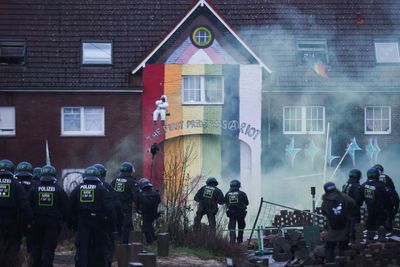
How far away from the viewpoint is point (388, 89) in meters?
35.7

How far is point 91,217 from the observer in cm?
1716

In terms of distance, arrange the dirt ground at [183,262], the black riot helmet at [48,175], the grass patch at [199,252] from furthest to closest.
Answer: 1. the grass patch at [199,252]
2. the dirt ground at [183,262]
3. the black riot helmet at [48,175]

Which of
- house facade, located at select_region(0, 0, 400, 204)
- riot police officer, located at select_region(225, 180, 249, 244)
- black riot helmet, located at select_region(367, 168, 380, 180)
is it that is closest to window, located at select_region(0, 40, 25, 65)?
house facade, located at select_region(0, 0, 400, 204)

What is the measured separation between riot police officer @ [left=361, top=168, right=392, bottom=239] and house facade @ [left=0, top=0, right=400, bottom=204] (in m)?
12.0

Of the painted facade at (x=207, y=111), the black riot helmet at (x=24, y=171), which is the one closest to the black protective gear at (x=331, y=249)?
the black riot helmet at (x=24, y=171)

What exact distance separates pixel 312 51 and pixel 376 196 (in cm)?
1460

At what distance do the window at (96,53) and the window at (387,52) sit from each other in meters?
10.2

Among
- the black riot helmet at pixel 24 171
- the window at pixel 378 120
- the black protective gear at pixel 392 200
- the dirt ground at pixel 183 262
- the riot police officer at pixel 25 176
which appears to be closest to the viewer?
the riot police officer at pixel 25 176

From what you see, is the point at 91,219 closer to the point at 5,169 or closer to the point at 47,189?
the point at 47,189

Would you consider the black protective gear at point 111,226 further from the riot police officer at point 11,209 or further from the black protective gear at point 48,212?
the riot police officer at point 11,209

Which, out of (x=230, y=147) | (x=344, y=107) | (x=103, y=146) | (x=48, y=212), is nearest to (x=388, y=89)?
(x=344, y=107)

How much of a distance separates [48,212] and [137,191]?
5.13 metres

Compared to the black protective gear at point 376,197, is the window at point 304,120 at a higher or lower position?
higher

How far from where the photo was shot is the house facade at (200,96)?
3503 cm
